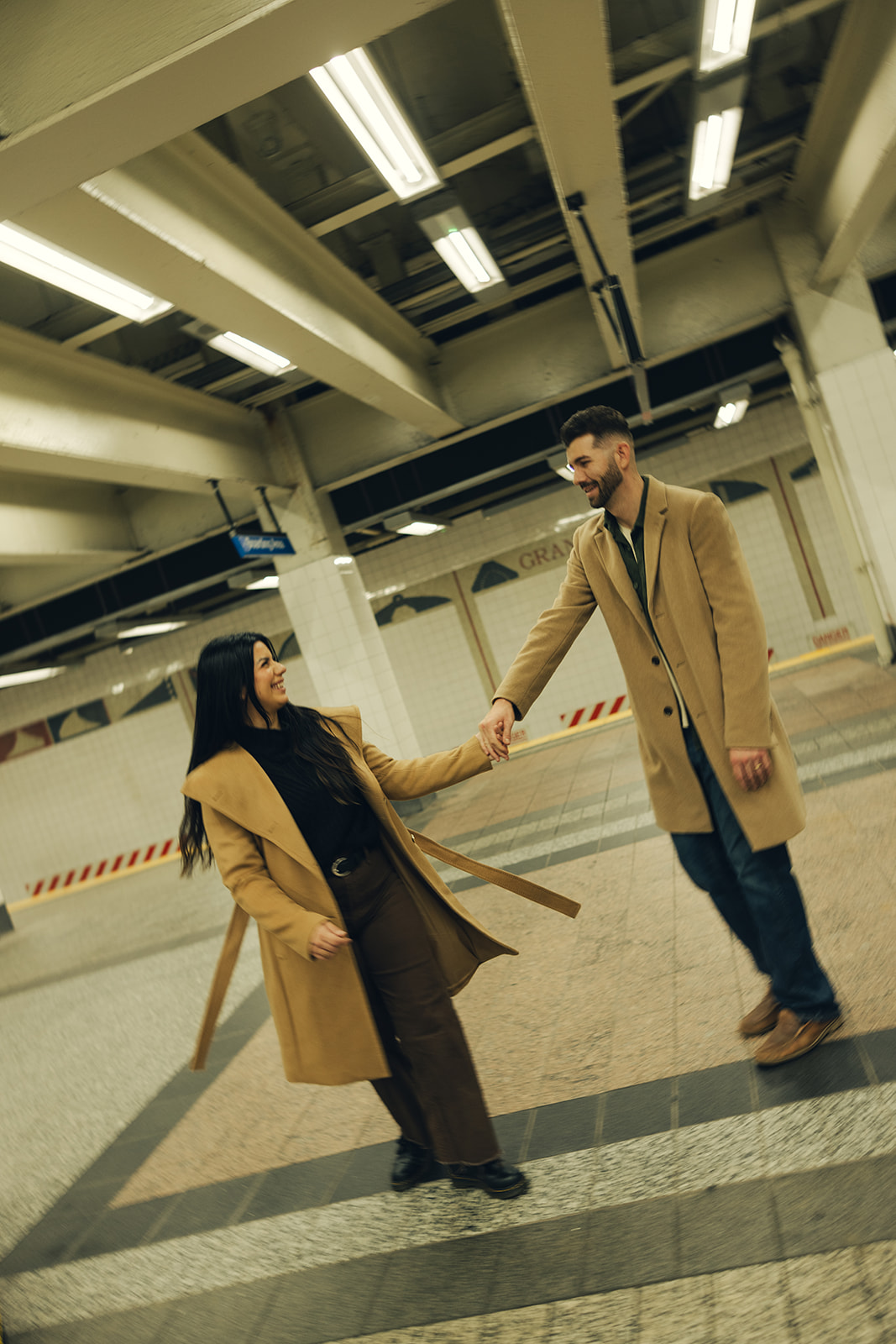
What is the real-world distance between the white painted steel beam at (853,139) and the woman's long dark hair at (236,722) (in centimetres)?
558

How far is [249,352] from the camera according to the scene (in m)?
6.99

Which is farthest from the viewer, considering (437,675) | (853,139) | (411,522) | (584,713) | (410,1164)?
(437,675)

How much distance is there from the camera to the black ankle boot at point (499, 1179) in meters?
2.76

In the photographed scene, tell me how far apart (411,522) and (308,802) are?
904cm

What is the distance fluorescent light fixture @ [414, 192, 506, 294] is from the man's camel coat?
12.8 feet

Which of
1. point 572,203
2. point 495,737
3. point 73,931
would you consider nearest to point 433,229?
point 572,203

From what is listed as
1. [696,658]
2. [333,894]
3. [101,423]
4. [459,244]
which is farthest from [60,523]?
[696,658]

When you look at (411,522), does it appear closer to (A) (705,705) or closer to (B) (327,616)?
(B) (327,616)

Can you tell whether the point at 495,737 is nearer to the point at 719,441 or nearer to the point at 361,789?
the point at 361,789

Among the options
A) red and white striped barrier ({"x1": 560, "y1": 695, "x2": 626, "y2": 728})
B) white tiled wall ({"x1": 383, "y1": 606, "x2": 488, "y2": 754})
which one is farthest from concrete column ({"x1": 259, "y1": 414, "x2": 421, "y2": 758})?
red and white striped barrier ({"x1": 560, "y1": 695, "x2": 626, "y2": 728})

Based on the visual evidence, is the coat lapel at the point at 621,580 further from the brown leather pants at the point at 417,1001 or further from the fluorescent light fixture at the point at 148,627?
the fluorescent light fixture at the point at 148,627

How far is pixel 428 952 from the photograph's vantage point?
282 cm

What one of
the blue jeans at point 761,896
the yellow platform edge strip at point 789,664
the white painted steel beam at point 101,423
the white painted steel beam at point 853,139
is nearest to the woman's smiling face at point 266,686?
the blue jeans at point 761,896

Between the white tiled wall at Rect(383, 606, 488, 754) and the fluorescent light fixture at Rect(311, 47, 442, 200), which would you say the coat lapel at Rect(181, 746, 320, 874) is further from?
the white tiled wall at Rect(383, 606, 488, 754)
